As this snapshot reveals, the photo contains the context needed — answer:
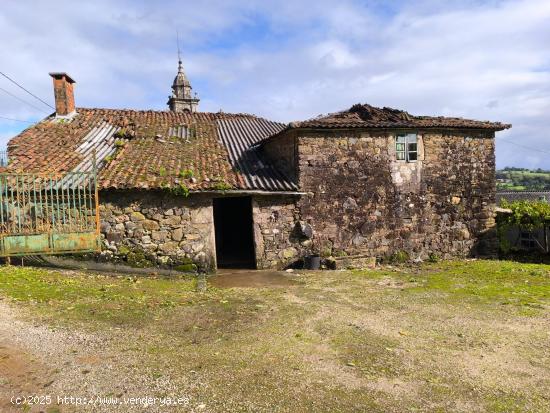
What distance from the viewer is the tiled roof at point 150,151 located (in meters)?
11.3

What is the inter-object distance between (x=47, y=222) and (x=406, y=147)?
1026cm

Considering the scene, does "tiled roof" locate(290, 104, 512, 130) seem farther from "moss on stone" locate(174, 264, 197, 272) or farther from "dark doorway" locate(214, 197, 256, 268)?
"moss on stone" locate(174, 264, 197, 272)

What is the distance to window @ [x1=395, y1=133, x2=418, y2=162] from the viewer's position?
12828 millimetres

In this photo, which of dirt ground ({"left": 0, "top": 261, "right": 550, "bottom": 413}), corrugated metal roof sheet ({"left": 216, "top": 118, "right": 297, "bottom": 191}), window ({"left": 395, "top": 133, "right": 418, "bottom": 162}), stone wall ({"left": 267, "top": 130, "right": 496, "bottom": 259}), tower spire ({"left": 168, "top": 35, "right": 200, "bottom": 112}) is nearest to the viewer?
dirt ground ({"left": 0, "top": 261, "right": 550, "bottom": 413})

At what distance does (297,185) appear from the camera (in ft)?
39.6

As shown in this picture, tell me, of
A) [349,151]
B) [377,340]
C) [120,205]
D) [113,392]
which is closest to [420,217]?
[349,151]

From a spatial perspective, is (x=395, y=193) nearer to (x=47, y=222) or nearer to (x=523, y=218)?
(x=523, y=218)

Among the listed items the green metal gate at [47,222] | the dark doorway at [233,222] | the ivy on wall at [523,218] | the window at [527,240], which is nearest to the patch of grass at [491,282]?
the ivy on wall at [523,218]

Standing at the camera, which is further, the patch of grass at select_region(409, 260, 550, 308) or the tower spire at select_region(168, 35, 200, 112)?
the tower spire at select_region(168, 35, 200, 112)

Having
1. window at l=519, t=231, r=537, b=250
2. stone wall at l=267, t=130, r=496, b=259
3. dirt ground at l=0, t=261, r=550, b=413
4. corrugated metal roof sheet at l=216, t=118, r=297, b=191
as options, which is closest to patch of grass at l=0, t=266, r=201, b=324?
dirt ground at l=0, t=261, r=550, b=413

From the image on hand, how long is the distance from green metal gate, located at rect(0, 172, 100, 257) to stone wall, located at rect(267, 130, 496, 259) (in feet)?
18.8

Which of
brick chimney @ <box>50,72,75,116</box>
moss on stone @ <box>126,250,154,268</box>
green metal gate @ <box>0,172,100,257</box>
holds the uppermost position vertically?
brick chimney @ <box>50,72,75,116</box>

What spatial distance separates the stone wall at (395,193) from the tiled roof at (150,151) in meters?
1.29

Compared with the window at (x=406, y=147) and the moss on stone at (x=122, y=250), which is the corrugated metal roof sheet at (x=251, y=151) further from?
the moss on stone at (x=122, y=250)
